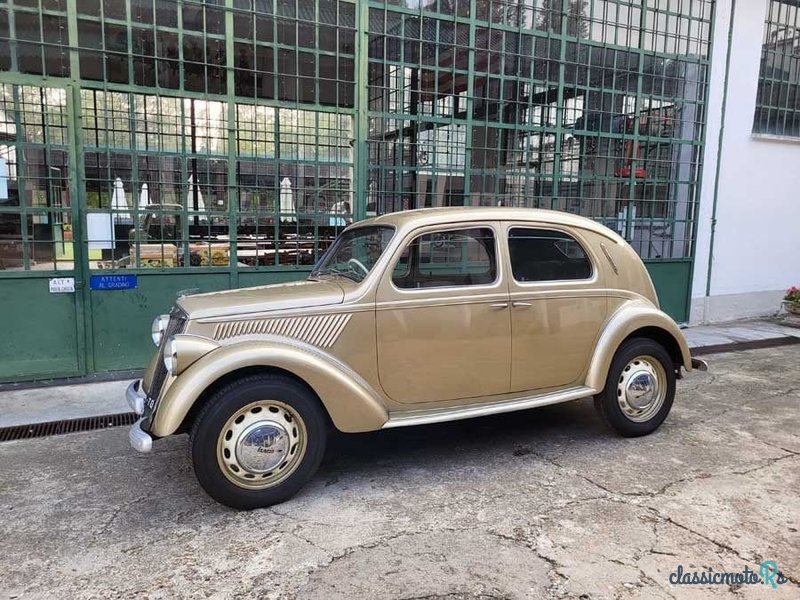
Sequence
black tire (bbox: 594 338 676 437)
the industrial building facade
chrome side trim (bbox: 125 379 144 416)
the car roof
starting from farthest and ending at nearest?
the industrial building facade < black tire (bbox: 594 338 676 437) < the car roof < chrome side trim (bbox: 125 379 144 416)

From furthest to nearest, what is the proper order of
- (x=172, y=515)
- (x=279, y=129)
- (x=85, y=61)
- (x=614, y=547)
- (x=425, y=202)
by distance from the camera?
(x=425, y=202)
(x=279, y=129)
(x=85, y=61)
(x=172, y=515)
(x=614, y=547)

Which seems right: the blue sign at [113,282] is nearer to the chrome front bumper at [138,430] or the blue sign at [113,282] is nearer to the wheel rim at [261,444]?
the chrome front bumper at [138,430]

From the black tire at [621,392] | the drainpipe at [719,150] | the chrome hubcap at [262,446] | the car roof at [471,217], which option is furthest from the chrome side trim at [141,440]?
the drainpipe at [719,150]

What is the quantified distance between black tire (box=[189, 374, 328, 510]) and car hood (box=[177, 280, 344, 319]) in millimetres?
445

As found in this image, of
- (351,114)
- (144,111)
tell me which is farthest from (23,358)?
(351,114)

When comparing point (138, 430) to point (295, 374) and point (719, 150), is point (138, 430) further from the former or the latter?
point (719, 150)

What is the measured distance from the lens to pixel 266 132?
6840mm

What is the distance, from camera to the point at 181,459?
429 centimetres

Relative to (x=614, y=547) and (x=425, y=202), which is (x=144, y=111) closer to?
(x=425, y=202)

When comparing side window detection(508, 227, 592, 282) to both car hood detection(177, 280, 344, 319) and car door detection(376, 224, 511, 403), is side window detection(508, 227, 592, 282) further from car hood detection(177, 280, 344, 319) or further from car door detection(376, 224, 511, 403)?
car hood detection(177, 280, 344, 319)

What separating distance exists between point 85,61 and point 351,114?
2.93 meters

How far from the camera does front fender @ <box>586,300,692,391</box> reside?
4477mm

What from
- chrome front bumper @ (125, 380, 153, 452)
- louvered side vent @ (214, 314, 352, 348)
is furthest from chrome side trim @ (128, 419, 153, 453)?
louvered side vent @ (214, 314, 352, 348)

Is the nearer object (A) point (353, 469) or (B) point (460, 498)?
(B) point (460, 498)
